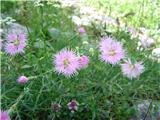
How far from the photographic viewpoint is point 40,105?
94.8 inches

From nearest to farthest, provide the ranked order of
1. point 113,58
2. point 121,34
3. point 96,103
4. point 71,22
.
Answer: point 113,58
point 96,103
point 121,34
point 71,22

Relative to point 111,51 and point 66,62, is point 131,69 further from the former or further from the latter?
point 66,62

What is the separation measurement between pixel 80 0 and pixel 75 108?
323 cm

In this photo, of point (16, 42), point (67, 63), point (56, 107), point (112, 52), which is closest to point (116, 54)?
point (112, 52)

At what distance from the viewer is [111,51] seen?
2295mm

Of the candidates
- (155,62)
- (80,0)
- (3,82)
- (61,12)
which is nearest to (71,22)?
(61,12)

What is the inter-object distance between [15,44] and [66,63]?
0.98 ft

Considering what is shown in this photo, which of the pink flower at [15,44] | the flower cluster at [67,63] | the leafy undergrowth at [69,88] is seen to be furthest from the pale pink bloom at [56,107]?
the pink flower at [15,44]

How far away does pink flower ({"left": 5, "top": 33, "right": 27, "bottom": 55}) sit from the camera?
2.34 m

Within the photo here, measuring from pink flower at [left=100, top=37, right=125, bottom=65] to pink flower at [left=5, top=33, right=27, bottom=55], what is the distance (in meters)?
0.37

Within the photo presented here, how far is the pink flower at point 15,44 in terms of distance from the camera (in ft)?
7.69

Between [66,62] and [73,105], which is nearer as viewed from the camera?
[66,62]

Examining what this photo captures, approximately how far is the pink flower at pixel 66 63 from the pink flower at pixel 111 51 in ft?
0.46

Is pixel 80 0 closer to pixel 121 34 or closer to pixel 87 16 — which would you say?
pixel 87 16
